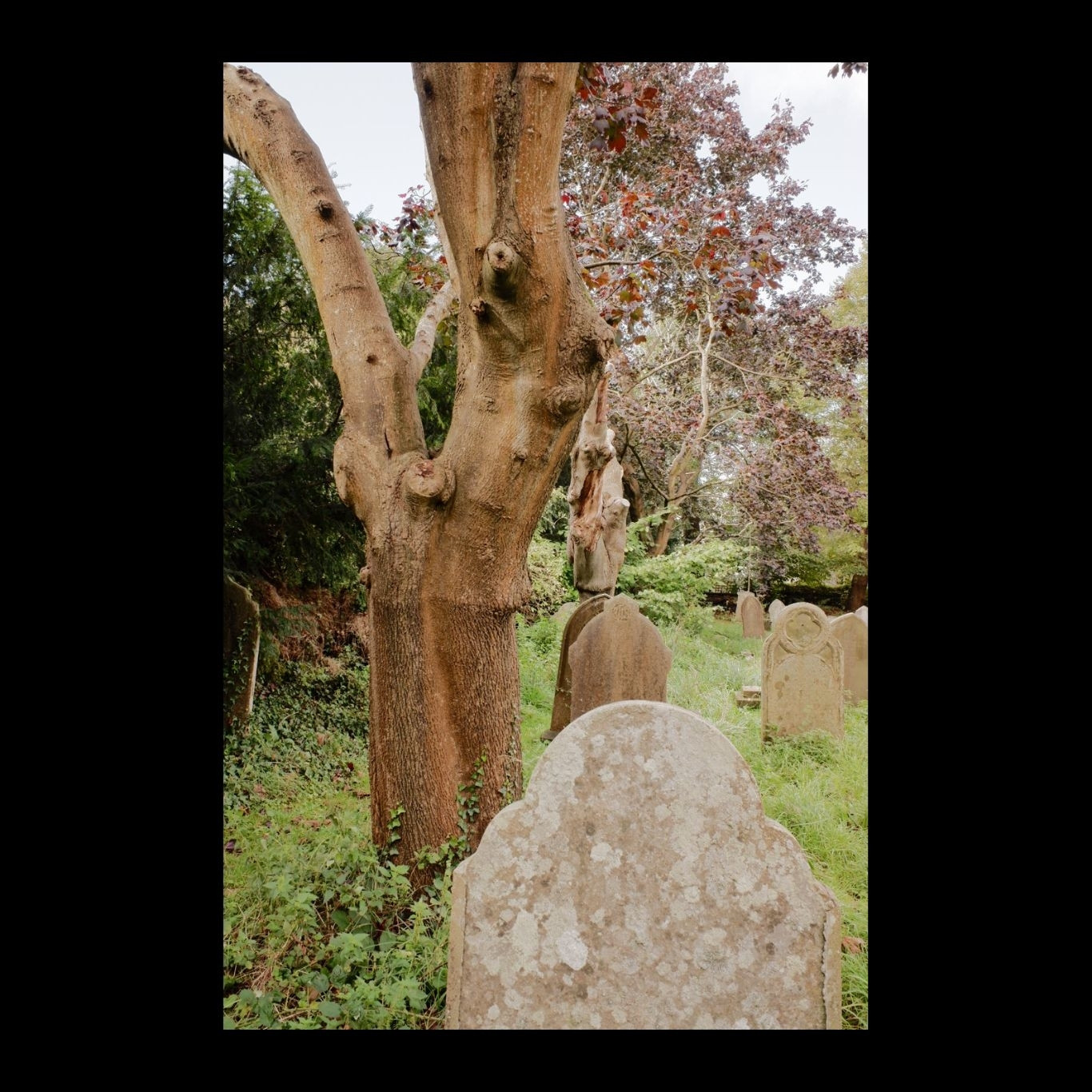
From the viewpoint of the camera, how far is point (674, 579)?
12.5 meters

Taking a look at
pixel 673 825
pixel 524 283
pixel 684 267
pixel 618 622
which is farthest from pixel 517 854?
pixel 684 267

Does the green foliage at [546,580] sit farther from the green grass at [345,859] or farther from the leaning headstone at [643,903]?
the leaning headstone at [643,903]

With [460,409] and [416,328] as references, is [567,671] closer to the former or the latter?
[460,409]

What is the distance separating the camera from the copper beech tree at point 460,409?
121 inches

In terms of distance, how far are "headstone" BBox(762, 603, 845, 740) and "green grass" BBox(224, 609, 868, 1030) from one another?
205 millimetres

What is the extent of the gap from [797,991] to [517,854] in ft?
2.89

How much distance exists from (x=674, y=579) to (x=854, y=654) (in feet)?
13.9

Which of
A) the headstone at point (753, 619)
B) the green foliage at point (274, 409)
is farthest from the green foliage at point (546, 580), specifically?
the green foliage at point (274, 409)

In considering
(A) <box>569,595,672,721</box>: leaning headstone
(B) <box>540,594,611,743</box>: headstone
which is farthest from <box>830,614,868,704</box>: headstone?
(A) <box>569,595,672,721</box>: leaning headstone

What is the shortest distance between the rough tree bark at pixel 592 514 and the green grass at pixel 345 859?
1733mm

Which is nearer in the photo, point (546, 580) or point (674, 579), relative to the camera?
point (546, 580)

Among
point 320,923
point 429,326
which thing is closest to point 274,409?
point 429,326

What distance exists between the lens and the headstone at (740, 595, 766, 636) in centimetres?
1545

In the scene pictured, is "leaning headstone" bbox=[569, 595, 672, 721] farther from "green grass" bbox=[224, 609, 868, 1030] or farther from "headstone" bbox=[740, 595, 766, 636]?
"headstone" bbox=[740, 595, 766, 636]
